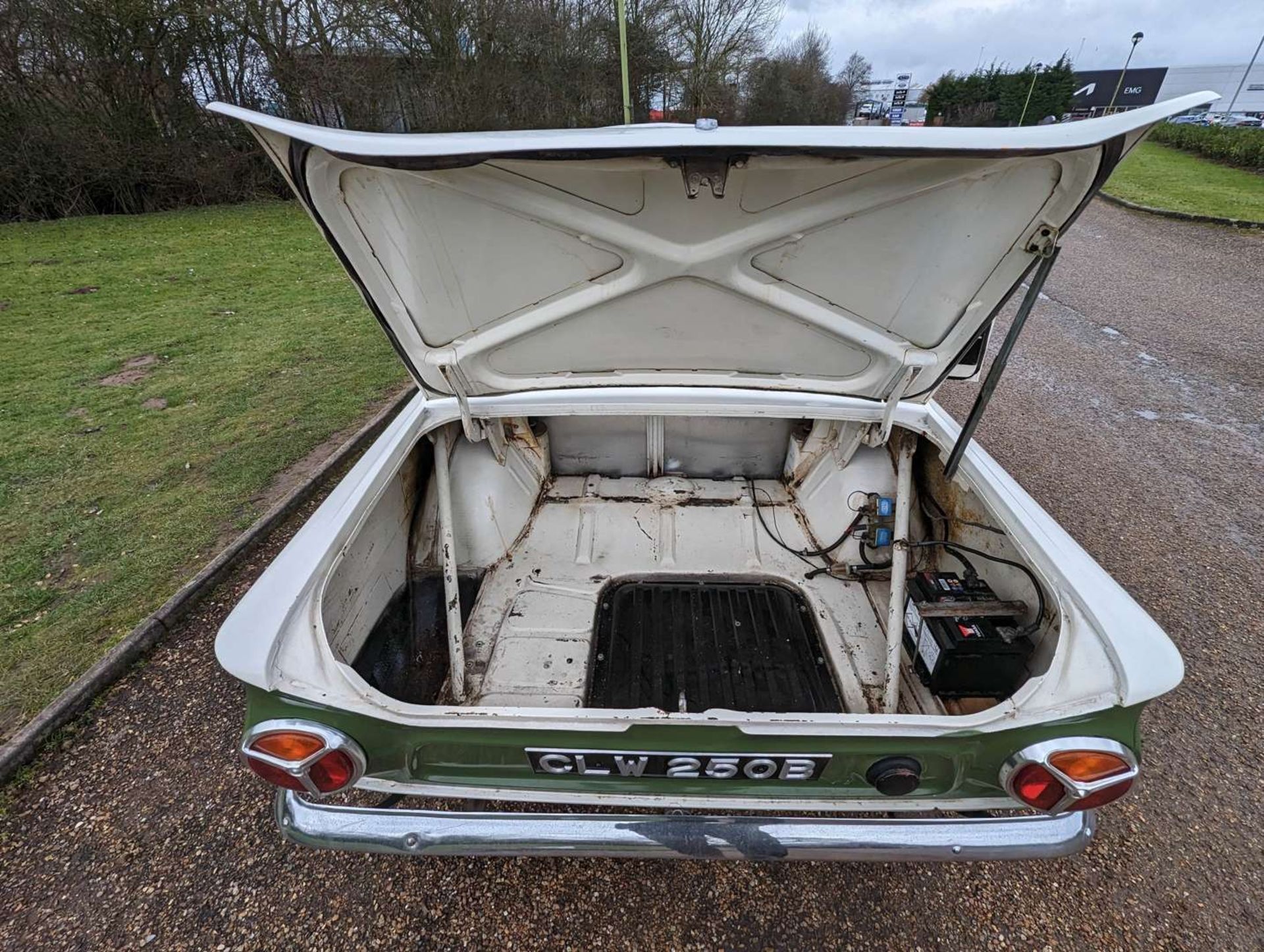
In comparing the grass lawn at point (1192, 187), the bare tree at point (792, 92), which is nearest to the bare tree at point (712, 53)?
the bare tree at point (792, 92)

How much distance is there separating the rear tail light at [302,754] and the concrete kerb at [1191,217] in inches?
438

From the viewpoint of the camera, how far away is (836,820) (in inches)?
56.0

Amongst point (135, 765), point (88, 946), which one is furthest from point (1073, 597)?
point (135, 765)

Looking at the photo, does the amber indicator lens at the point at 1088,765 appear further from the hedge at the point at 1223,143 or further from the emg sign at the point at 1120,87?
the emg sign at the point at 1120,87

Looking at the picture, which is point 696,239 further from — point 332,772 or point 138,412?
point 138,412

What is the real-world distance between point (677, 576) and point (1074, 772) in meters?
1.50

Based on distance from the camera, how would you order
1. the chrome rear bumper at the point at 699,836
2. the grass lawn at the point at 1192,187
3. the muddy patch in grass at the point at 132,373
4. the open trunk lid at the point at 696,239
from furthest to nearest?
1. the grass lawn at the point at 1192,187
2. the muddy patch in grass at the point at 132,373
3. the chrome rear bumper at the point at 699,836
4. the open trunk lid at the point at 696,239

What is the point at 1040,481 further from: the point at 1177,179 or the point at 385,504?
the point at 1177,179

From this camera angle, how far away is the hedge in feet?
49.0

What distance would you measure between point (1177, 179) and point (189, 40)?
72.5 ft

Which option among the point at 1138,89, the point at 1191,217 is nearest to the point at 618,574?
the point at 1191,217

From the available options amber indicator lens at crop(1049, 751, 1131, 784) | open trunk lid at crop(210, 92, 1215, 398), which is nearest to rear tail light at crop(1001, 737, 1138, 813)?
amber indicator lens at crop(1049, 751, 1131, 784)

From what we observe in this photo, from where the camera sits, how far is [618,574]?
2.54 m

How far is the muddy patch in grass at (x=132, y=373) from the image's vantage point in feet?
16.4
